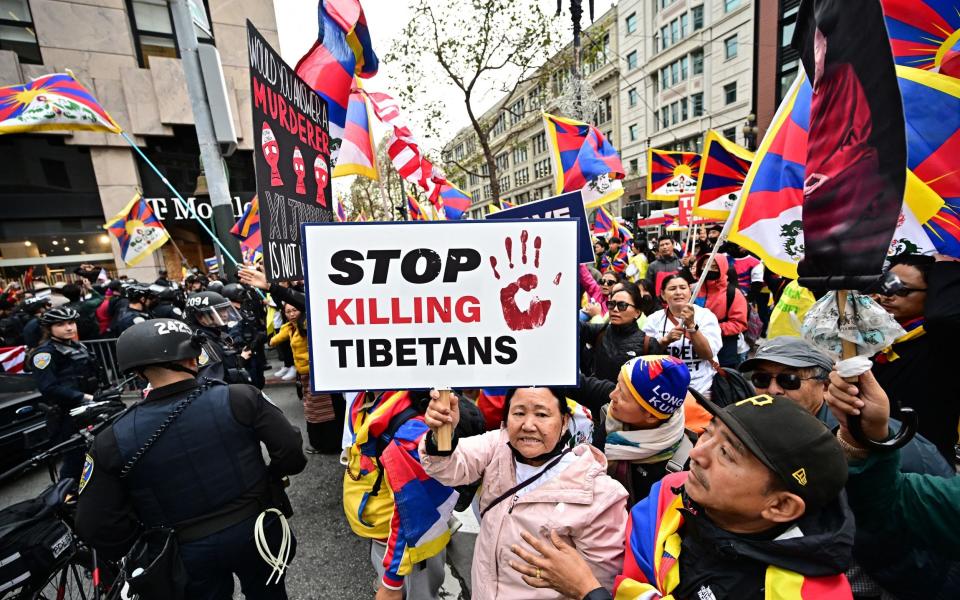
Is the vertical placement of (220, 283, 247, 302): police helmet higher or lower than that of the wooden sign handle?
higher

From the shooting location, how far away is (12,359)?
19.0ft

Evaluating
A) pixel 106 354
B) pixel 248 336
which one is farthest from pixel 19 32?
pixel 248 336

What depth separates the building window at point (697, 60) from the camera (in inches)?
1185

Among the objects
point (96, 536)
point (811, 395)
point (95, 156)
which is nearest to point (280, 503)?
point (96, 536)

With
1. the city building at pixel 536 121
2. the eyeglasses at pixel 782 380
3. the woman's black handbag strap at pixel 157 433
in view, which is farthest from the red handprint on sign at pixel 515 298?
the city building at pixel 536 121

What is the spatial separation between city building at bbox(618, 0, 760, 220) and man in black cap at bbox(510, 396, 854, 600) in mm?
24152

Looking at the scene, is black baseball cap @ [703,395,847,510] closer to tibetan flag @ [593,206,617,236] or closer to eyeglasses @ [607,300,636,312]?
eyeglasses @ [607,300,636,312]

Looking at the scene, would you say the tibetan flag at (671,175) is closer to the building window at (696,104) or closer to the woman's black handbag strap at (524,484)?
the woman's black handbag strap at (524,484)

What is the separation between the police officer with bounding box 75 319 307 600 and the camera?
1.90 meters

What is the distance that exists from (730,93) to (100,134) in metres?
35.5

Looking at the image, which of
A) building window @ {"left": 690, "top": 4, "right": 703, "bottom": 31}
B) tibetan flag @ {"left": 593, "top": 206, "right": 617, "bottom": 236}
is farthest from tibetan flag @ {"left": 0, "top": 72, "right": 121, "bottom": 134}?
building window @ {"left": 690, "top": 4, "right": 703, "bottom": 31}

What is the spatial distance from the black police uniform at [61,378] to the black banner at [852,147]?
19.0ft

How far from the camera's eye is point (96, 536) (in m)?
1.90

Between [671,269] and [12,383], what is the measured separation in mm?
8631
